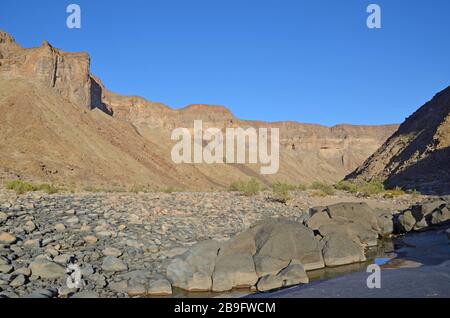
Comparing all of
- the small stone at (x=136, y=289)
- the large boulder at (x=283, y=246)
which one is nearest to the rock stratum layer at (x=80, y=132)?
the large boulder at (x=283, y=246)

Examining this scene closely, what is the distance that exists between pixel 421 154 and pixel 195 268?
132 ft

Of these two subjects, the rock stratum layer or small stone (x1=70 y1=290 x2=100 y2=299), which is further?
the rock stratum layer

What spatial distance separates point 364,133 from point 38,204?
122477mm

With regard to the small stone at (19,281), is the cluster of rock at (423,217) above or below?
above

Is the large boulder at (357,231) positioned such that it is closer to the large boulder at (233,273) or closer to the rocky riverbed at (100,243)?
the rocky riverbed at (100,243)

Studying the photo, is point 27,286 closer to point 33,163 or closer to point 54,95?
point 33,163

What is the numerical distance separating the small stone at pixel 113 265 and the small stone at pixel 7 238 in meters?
2.08

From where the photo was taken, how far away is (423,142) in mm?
45156

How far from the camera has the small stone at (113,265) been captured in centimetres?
809

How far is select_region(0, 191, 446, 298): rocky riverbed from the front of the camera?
7131mm

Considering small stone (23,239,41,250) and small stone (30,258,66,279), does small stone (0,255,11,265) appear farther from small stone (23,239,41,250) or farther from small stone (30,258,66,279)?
small stone (23,239,41,250)

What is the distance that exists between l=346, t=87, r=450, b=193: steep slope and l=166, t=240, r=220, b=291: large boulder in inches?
986

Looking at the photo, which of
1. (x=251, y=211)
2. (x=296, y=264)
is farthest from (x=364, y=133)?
(x=296, y=264)

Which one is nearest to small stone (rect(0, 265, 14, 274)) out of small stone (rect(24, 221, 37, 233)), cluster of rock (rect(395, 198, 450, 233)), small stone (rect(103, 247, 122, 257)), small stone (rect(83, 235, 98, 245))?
small stone (rect(103, 247, 122, 257))
